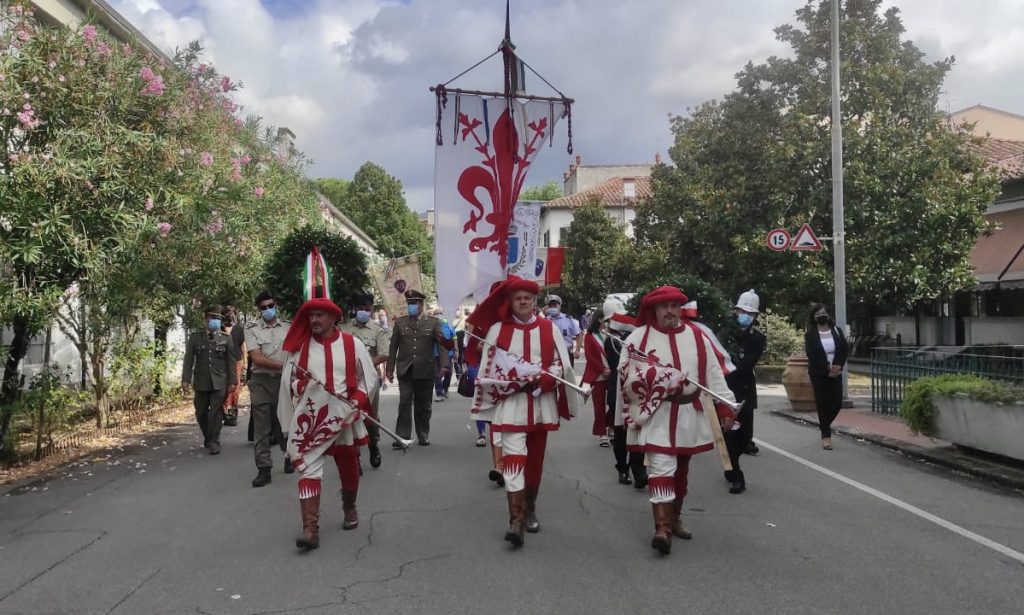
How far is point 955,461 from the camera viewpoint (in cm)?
881

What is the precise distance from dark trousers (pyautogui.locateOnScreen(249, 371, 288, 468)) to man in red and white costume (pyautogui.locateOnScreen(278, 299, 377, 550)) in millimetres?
2202

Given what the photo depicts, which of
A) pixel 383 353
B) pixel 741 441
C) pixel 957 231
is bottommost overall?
pixel 741 441

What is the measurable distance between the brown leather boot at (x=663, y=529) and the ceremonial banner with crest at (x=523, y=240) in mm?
4046

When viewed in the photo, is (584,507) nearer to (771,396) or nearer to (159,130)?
(159,130)

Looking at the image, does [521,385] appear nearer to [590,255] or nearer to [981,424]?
[981,424]

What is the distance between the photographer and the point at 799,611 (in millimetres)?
4262

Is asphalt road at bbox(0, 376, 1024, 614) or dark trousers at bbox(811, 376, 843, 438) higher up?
dark trousers at bbox(811, 376, 843, 438)

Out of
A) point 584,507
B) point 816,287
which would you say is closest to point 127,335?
point 584,507

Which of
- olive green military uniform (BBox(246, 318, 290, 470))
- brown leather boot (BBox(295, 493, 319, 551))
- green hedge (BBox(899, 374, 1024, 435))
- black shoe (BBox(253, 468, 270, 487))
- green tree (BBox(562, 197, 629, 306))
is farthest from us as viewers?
green tree (BBox(562, 197, 629, 306))

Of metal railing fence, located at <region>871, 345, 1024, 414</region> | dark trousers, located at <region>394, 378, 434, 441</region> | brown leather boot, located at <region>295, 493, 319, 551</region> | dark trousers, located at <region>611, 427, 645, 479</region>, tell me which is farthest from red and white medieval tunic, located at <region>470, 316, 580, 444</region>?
metal railing fence, located at <region>871, 345, 1024, 414</region>

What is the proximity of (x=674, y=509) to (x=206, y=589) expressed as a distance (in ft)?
9.68

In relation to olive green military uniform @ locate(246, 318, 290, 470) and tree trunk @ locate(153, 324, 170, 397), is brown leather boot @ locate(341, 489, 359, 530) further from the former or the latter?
tree trunk @ locate(153, 324, 170, 397)

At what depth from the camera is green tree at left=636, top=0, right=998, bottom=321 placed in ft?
63.9

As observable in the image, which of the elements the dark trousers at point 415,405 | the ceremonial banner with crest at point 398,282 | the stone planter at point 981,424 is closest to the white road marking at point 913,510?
the stone planter at point 981,424
